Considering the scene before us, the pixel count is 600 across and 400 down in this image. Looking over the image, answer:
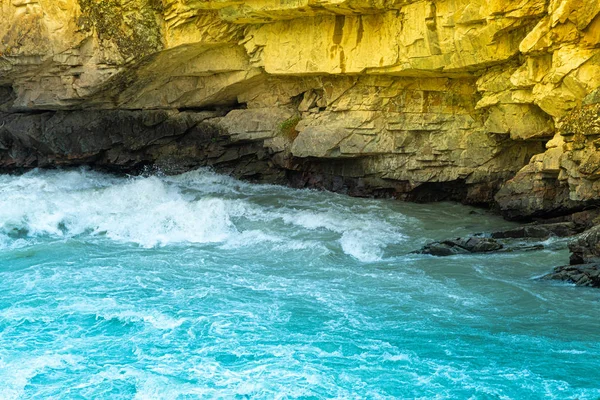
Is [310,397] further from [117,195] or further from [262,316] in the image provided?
[117,195]

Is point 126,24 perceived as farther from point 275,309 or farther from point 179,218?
point 275,309

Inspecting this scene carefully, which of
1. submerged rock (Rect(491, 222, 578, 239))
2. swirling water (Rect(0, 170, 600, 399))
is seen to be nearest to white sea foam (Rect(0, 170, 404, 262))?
swirling water (Rect(0, 170, 600, 399))

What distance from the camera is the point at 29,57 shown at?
15.9 meters

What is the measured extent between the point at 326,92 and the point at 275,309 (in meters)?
7.36

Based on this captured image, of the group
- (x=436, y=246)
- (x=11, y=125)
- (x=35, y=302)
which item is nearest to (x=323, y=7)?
(x=436, y=246)

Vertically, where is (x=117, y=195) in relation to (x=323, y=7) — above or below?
below

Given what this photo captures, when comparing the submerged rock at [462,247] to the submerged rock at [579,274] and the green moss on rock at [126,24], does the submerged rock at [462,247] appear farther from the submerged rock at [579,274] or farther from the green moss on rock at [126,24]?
the green moss on rock at [126,24]

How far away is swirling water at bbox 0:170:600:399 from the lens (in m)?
7.50

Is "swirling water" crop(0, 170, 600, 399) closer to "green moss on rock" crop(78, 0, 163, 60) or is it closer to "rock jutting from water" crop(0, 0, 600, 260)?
"rock jutting from water" crop(0, 0, 600, 260)

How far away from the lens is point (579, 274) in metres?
10.2

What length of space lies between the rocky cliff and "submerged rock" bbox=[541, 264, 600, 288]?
226cm

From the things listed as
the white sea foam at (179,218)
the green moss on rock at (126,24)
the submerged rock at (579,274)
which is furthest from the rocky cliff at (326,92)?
the submerged rock at (579,274)

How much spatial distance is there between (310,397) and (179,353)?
65.4 inches

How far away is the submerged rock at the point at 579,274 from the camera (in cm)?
995
